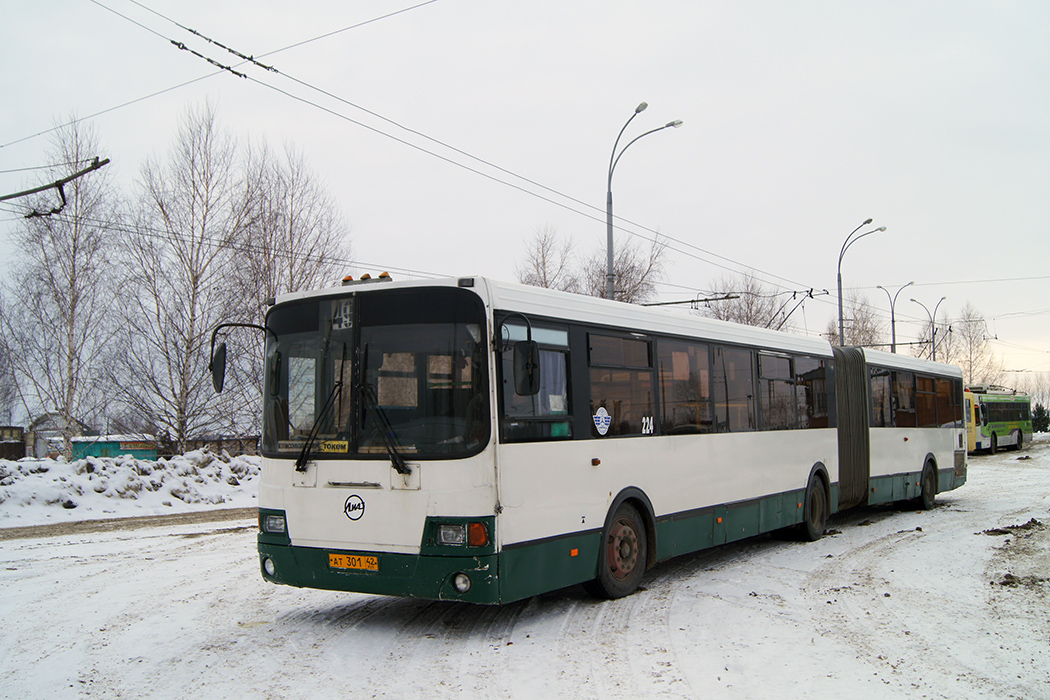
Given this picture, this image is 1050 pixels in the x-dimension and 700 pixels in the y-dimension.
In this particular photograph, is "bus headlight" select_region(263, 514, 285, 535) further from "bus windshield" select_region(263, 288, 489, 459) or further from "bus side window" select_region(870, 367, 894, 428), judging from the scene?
"bus side window" select_region(870, 367, 894, 428)

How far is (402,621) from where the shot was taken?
7.44 m

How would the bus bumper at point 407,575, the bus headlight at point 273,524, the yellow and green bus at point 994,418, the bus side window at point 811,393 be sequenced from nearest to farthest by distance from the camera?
the bus bumper at point 407,575 < the bus headlight at point 273,524 < the bus side window at point 811,393 < the yellow and green bus at point 994,418

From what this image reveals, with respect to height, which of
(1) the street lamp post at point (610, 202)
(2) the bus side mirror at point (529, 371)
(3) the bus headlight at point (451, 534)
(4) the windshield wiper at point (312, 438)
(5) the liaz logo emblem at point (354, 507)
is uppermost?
(1) the street lamp post at point (610, 202)

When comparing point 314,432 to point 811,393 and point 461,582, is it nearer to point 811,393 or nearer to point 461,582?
point 461,582

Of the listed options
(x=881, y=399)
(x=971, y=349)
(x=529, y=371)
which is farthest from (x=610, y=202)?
(x=971, y=349)

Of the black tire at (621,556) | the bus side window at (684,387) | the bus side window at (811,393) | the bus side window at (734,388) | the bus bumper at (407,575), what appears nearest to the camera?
the bus bumper at (407,575)

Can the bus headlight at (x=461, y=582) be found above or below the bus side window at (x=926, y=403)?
below

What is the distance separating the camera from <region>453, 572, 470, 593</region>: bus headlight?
6.54 m

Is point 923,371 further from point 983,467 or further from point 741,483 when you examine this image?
point 983,467

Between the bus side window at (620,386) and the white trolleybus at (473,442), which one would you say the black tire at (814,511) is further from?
the bus side window at (620,386)

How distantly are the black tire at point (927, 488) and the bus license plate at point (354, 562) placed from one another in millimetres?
13251

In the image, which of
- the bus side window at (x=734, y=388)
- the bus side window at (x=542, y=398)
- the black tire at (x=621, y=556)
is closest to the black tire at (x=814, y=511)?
the bus side window at (x=734, y=388)

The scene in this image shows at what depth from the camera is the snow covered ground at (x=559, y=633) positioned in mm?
5625

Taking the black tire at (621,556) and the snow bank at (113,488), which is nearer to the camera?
the black tire at (621,556)
